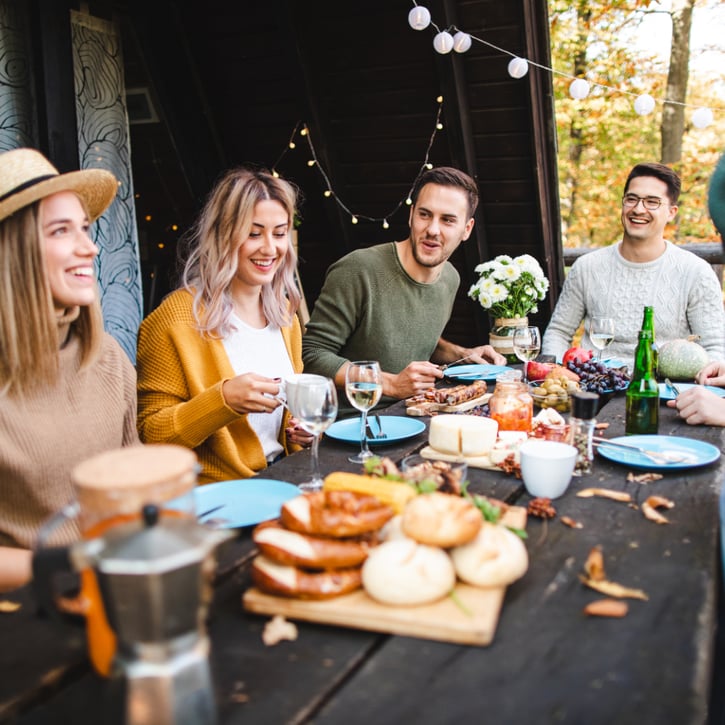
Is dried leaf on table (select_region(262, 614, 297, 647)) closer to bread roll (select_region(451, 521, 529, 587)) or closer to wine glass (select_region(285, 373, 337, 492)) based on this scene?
bread roll (select_region(451, 521, 529, 587))

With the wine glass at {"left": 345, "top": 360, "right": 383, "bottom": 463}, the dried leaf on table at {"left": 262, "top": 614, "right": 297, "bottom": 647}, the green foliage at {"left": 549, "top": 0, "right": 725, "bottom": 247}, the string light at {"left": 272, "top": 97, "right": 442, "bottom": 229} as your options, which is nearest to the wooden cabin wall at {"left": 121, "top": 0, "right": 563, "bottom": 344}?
the string light at {"left": 272, "top": 97, "right": 442, "bottom": 229}

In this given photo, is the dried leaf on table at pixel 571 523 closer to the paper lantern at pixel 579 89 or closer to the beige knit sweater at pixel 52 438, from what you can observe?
the beige knit sweater at pixel 52 438

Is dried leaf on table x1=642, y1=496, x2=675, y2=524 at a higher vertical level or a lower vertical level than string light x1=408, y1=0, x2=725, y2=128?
lower

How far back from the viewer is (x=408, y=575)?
97 cm

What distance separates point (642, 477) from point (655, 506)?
188 mm

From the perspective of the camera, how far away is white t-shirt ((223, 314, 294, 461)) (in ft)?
7.56

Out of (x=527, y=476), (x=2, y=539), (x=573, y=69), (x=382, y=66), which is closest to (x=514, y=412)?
(x=527, y=476)

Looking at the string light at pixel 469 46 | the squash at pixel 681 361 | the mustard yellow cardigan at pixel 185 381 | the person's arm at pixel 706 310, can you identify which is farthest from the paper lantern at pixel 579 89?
the mustard yellow cardigan at pixel 185 381

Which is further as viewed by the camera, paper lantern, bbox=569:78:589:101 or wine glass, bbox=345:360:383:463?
paper lantern, bbox=569:78:589:101

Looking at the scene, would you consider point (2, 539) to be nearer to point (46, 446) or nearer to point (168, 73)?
point (46, 446)

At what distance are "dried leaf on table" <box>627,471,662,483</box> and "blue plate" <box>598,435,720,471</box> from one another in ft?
0.05

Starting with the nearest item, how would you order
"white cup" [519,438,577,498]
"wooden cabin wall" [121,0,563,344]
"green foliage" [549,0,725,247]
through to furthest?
1. "white cup" [519,438,577,498]
2. "wooden cabin wall" [121,0,563,344]
3. "green foliage" [549,0,725,247]

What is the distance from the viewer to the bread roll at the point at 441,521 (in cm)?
101

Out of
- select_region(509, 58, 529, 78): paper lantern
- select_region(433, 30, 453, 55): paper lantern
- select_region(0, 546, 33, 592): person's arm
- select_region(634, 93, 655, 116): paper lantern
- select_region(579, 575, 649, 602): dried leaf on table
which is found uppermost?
select_region(433, 30, 453, 55): paper lantern
